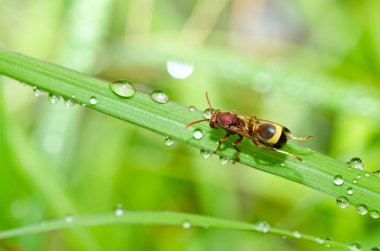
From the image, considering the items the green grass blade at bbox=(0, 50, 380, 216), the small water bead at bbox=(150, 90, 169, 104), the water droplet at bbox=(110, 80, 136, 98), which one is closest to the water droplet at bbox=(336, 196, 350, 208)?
the green grass blade at bbox=(0, 50, 380, 216)

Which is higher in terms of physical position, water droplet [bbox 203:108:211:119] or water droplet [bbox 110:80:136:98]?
water droplet [bbox 203:108:211:119]

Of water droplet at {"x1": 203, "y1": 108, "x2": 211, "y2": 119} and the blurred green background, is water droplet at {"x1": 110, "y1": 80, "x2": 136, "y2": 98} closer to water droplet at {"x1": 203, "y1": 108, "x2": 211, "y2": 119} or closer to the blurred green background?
water droplet at {"x1": 203, "y1": 108, "x2": 211, "y2": 119}

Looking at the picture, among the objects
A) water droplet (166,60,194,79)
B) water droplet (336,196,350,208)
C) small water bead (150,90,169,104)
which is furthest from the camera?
water droplet (166,60,194,79)

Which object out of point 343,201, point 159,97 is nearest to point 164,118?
point 159,97

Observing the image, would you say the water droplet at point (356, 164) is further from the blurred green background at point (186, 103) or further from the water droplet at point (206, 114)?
the blurred green background at point (186, 103)

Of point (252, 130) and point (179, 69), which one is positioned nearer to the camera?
point (252, 130)

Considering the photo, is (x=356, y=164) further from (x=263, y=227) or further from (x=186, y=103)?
(x=186, y=103)

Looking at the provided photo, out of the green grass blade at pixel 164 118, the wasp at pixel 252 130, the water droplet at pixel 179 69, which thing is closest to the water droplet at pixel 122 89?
the green grass blade at pixel 164 118

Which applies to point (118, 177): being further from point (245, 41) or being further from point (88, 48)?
point (245, 41)
